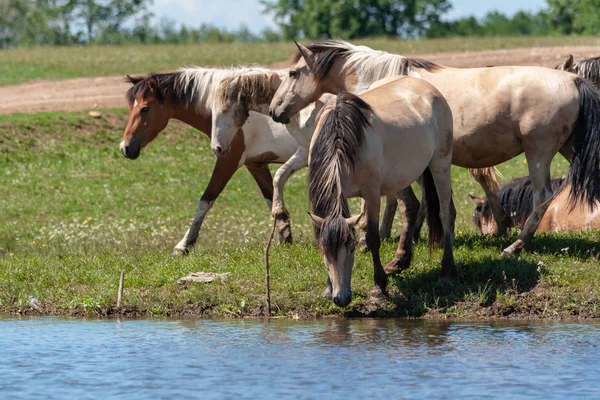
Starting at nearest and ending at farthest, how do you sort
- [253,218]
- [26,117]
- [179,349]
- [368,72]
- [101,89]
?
[179,349] < [368,72] < [253,218] < [26,117] < [101,89]

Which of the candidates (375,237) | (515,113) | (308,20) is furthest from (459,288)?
(308,20)

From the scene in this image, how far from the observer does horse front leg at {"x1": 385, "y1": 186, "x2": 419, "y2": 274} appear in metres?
10.3

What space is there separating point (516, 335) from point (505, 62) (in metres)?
22.4

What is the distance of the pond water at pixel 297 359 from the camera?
6.76 metres

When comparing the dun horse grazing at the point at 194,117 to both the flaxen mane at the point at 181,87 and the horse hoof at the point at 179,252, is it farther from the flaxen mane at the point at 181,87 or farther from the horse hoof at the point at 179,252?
the horse hoof at the point at 179,252

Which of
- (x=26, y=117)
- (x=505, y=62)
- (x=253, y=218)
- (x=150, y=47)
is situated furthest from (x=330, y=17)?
(x=253, y=218)

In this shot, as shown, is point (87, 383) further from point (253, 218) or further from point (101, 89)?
point (101, 89)

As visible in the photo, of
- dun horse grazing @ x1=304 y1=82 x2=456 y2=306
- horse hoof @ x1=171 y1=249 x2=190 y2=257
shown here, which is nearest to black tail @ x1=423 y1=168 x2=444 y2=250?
dun horse grazing @ x1=304 y1=82 x2=456 y2=306

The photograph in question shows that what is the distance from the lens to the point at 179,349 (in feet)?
26.3

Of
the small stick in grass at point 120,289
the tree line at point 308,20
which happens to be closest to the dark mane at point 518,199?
the small stick in grass at point 120,289

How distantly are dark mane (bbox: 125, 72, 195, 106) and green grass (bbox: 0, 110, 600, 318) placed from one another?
184 centimetres

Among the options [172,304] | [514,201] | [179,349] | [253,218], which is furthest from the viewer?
[253,218]

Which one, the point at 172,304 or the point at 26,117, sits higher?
the point at 26,117

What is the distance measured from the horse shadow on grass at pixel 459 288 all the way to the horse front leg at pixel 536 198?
1.61 feet
